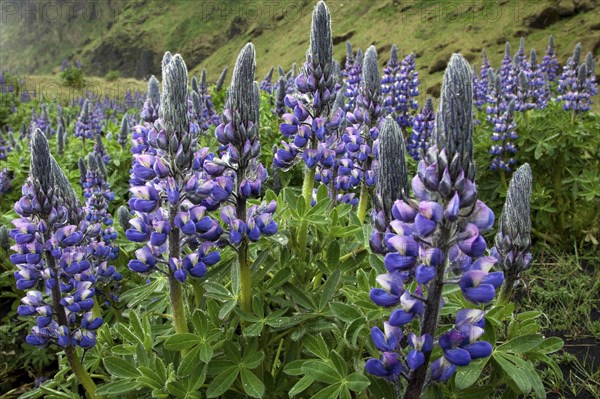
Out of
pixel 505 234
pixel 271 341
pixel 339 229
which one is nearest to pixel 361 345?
pixel 271 341

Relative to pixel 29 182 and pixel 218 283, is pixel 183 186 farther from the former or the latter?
pixel 29 182

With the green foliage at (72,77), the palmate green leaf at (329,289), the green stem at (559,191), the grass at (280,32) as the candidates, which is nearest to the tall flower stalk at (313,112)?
the palmate green leaf at (329,289)

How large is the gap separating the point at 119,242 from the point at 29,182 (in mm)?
1100

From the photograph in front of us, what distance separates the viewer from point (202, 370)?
1.82 meters

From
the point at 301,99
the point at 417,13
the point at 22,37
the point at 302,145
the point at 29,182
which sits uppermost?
the point at 22,37

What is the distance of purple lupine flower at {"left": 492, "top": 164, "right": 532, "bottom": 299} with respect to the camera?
78.8 inches

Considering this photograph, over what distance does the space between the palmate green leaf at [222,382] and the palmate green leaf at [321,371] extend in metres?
0.29

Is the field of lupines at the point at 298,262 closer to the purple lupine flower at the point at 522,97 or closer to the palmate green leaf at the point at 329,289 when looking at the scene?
the palmate green leaf at the point at 329,289

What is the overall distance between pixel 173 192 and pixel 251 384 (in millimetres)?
712

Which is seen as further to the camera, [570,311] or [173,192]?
[570,311]

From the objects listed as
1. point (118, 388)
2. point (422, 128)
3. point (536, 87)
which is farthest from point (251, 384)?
point (536, 87)

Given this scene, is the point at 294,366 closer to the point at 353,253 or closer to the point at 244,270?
the point at 244,270

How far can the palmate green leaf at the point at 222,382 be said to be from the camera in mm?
1761

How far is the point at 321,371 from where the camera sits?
1.67m
